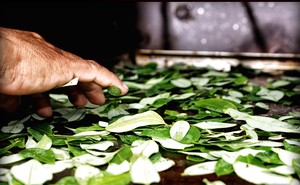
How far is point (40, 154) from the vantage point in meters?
0.91

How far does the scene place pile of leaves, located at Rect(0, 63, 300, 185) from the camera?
0.82 metres

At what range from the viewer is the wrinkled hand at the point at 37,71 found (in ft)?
2.96

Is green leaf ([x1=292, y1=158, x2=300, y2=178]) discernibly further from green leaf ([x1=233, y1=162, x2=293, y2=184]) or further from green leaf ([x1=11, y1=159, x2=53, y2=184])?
green leaf ([x1=11, y1=159, x2=53, y2=184])

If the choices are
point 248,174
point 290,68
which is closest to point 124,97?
point 248,174

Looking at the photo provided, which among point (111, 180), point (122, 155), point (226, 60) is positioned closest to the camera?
point (111, 180)

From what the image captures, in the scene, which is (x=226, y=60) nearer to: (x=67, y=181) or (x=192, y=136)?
(x=192, y=136)

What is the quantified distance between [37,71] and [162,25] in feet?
5.24

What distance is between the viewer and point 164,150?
96 centimetres

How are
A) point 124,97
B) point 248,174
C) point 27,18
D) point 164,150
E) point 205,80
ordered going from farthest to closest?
point 27,18 < point 205,80 < point 124,97 < point 164,150 < point 248,174

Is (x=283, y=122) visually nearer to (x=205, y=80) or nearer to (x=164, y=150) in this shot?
(x=164, y=150)

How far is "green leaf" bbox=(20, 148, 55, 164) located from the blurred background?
1293 millimetres

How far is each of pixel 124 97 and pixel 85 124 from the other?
11.8 inches

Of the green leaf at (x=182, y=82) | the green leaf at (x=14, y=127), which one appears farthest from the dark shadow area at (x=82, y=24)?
the green leaf at (x=14, y=127)

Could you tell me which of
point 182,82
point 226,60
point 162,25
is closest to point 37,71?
point 182,82
